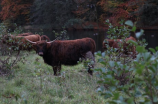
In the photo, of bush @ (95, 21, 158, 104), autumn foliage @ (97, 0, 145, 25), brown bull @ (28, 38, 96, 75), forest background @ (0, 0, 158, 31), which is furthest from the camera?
forest background @ (0, 0, 158, 31)

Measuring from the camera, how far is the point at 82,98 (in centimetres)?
359

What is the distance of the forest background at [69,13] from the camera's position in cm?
2330

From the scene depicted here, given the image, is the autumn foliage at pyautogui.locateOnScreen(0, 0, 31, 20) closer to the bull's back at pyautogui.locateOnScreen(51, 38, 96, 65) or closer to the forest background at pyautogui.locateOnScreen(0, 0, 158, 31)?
the forest background at pyautogui.locateOnScreen(0, 0, 158, 31)

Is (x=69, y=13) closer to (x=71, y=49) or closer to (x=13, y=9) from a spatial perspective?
(x=13, y=9)

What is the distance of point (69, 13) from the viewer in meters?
33.0

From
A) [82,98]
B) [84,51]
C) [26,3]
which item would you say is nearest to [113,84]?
[82,98]

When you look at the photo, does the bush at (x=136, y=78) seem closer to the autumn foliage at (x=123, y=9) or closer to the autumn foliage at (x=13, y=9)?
the autumn foliage at (x=123, y=9)

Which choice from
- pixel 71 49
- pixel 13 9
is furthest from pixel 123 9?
pixel 13 9

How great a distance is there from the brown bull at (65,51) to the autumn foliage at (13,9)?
33.6m

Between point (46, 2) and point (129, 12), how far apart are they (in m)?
16.4

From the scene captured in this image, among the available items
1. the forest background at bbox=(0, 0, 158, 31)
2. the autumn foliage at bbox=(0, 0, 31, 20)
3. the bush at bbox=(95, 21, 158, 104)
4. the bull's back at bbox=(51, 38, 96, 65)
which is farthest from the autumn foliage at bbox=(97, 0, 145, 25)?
the bush at bbox=(95, 21, 158, 104)

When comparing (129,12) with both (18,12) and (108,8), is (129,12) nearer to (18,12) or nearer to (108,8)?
(108,8)

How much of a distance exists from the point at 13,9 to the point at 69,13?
12.1m

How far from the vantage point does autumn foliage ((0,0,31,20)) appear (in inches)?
1474
